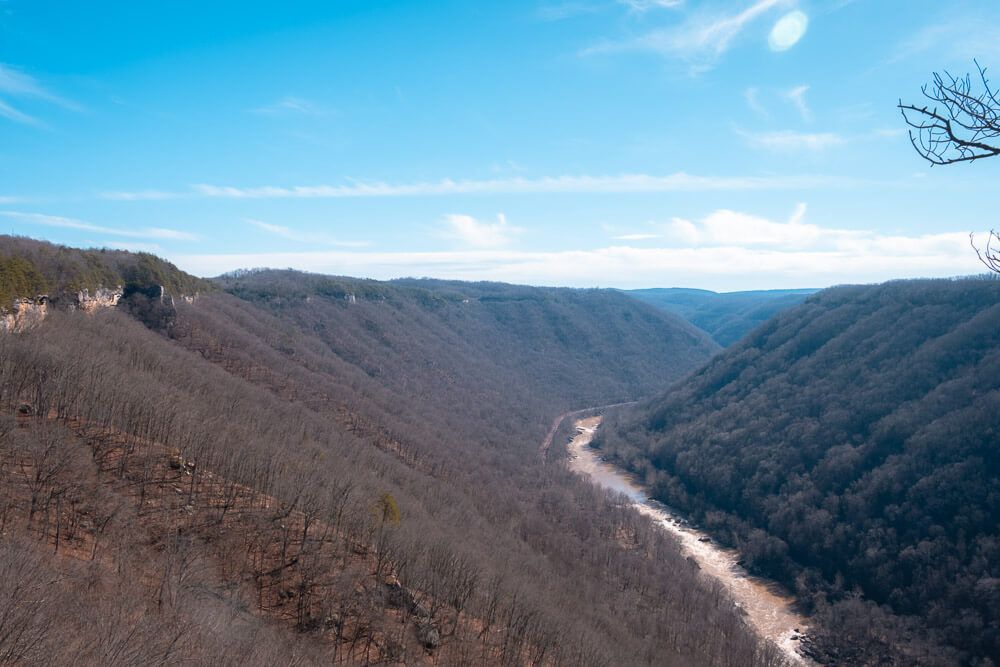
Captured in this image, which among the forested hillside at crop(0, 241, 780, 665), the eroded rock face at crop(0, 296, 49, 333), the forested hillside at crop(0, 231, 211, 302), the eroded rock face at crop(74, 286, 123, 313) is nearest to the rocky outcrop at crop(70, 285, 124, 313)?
the eroded rock face at crop(74, 286, 123, 313)

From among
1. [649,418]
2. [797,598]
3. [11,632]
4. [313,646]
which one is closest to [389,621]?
[313,646]

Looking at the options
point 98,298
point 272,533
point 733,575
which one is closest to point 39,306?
point 98,298

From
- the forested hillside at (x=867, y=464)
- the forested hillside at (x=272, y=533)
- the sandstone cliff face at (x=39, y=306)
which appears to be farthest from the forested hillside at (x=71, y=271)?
the forested hillside at (x=867, y=464)

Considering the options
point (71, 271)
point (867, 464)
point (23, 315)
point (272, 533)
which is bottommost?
point (867, 464)

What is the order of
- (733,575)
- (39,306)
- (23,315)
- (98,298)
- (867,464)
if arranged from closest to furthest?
(23,315) < (39,306) < (98,298) < (733,575) < (867,464)

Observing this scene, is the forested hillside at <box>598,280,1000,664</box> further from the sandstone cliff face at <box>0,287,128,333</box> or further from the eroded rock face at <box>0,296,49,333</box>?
the sandstone cliff face at <box>0,287,128,333</box>

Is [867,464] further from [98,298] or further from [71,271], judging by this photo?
[71,271]

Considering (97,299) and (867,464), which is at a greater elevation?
(97,299)

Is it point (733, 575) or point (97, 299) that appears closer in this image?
point (97, 299)
